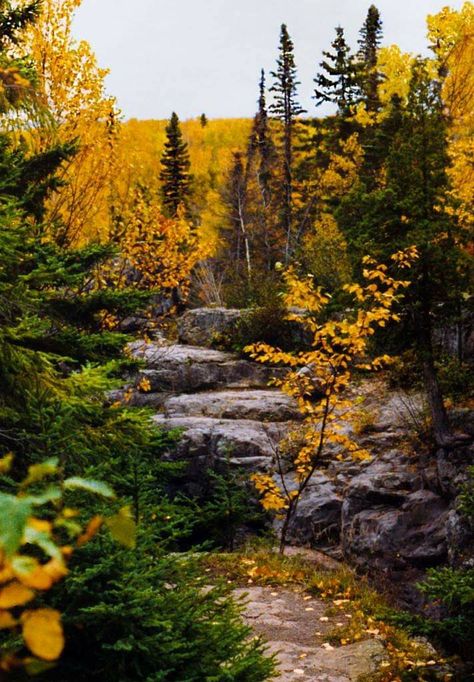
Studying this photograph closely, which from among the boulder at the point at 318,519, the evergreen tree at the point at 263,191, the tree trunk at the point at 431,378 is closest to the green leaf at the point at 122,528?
the tree trunk at the point at 431,378

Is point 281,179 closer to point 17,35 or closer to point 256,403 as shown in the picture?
point 256,403

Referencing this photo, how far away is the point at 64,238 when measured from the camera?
10.5 meters

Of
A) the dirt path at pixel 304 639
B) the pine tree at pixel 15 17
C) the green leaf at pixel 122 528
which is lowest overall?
the dirt path at pixel 304 639

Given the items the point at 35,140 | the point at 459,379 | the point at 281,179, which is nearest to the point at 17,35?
the point at 35,140

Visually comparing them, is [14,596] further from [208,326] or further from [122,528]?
[208,326]

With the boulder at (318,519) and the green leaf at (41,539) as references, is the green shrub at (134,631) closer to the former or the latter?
the green leaf at (41,539)

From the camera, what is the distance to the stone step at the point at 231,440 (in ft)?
44.5

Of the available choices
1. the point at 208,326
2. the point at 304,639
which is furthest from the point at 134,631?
the point at 208,326

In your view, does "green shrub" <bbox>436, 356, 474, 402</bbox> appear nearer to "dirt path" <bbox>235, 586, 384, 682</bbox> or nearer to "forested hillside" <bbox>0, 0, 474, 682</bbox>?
"forested hillside" <bbox>0, 0, 474, 682</bbox>

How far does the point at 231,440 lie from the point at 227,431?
443mm

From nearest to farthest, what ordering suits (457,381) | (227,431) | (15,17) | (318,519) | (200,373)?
(15,17), (318,519), (457,381), (227,431), (200,373)

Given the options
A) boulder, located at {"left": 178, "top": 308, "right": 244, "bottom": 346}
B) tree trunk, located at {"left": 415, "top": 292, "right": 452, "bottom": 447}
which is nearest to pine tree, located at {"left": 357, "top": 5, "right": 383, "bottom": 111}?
boulder, located at {"left": 178, "top": 308, "right": 244, "bottom": 346}

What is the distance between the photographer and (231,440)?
13.8 metres

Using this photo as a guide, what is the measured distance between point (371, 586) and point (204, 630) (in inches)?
272
